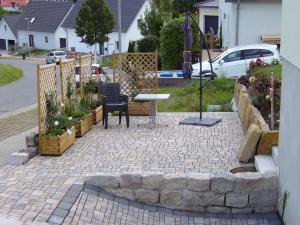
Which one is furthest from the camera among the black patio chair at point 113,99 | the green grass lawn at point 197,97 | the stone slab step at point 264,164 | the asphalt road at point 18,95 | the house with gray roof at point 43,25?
the house with gray roof at point 43,25

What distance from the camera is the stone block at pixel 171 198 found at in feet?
23.9

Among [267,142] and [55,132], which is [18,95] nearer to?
[55,132]

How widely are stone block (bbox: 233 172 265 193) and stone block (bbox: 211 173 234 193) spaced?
0.07 meters

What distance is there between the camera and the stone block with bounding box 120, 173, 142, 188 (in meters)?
7.22

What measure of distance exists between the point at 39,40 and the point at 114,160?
6871cm

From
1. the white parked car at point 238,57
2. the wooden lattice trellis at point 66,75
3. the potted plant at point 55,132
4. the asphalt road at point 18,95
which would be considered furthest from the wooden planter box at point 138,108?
the asphalt road at point 18,95

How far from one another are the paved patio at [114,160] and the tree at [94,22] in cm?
3905

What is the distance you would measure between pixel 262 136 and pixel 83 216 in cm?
335

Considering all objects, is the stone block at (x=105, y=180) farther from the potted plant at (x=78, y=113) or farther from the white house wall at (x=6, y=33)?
the white house wall at (x=6, y=33)

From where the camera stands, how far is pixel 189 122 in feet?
41.2

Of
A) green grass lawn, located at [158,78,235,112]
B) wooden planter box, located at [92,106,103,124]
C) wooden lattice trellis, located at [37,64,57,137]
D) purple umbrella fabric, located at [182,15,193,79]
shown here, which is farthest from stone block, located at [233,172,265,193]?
green grass lawn, located at [158,78,235,112]

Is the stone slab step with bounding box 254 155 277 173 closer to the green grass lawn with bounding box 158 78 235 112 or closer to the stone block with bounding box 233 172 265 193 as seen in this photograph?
the stone block with bounding box 233 172 265 193

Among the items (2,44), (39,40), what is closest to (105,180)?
(39,40)

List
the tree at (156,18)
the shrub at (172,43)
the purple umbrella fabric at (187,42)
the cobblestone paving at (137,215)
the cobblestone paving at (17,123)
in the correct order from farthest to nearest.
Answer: the tree at (156,18) → the shrub at (172,43) → the cobblestone paving at (17,123) → the purple umbrella fabric at (187,42) → the cobblestone paving at (137,215)
